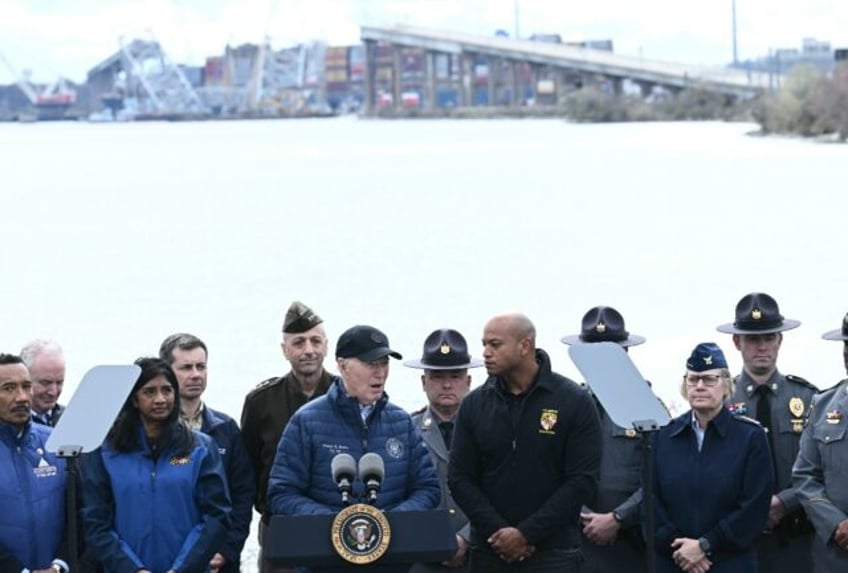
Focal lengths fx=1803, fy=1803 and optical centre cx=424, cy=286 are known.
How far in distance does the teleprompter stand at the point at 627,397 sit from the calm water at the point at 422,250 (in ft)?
32.8

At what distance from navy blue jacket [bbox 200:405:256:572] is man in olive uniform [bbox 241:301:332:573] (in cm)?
38

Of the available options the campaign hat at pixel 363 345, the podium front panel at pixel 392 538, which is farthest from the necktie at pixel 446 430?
the podium front panel at pixel 392 538

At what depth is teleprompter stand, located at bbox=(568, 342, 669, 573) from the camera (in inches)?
225

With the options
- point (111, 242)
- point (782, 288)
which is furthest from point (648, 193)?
point (782, 288)

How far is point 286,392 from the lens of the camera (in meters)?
7.41

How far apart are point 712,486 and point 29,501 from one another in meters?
2.50

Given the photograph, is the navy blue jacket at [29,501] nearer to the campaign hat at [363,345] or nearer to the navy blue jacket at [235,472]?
the navy blue jacket at [235,472]

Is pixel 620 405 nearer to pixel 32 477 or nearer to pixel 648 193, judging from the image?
pixel 32 477

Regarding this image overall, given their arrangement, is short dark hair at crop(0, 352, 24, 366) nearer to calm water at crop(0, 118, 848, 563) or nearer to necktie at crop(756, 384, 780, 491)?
necktie at crop(756, 384, 780, 491)

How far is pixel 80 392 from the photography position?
5957 mm

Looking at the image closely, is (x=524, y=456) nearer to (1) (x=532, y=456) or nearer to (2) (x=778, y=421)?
(1) (x=532, y=456)

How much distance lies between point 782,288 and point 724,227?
13844 millimetres

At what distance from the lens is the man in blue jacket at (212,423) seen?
6.81 m

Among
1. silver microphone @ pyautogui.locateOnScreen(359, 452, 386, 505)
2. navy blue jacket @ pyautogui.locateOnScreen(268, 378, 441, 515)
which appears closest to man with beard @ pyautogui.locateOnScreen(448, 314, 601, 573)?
navy blue jacket @ pyautogui.locateOnScreen(268, 378, 441, 515)
